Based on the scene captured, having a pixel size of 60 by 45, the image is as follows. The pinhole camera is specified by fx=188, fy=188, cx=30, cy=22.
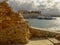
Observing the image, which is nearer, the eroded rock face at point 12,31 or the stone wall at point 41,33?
the eroded rock face at point 12,31

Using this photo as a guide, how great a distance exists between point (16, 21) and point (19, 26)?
0.25 meters

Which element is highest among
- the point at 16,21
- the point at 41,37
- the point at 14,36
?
the point at 16,21

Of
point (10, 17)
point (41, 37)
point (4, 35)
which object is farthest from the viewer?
point (41, 37)

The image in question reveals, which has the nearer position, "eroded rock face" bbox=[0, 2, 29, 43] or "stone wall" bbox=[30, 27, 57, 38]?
"eroded rock face" bbox=[0, 2, 29, 43]

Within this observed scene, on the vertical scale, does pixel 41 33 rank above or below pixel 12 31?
below

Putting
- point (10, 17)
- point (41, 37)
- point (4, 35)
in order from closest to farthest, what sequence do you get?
point (4, 35)
point (10, 17)
point (41, 37)

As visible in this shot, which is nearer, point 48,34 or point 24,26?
point 24,26

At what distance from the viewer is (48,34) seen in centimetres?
623

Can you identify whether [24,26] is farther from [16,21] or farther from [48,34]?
[48,34]

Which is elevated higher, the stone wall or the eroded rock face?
the eroded rock face

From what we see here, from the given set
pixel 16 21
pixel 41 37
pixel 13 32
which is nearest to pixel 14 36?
pixel 13 32

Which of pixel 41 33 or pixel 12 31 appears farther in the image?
pixel 41 33

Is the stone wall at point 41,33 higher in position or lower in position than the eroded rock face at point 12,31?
lower

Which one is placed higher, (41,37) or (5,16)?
(5,16)
